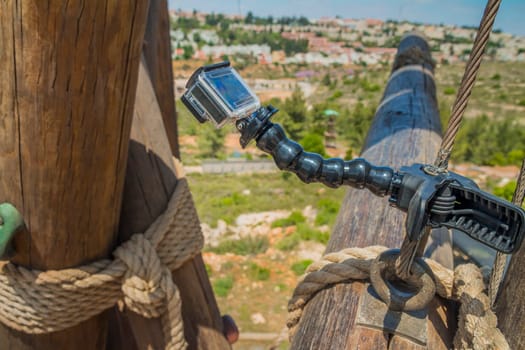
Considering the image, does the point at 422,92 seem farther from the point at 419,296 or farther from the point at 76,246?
the point at 76,246

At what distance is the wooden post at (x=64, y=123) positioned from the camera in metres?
0.68

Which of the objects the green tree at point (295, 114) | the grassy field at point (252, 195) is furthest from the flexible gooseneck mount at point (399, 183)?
the green tree at point (295, 114)

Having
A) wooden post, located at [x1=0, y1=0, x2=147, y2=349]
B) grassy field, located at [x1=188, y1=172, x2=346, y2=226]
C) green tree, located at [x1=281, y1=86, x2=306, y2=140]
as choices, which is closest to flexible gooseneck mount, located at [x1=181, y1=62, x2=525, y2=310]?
wooden post, located at [x1=0, y1=0, x2=147, y2=349]

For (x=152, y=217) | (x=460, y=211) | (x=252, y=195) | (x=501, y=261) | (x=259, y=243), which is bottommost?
(x=252, y=195)

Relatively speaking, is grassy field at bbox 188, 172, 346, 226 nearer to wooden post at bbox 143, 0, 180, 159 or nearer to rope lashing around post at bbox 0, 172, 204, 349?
wooden post at bbox 143, 0, 180, 159

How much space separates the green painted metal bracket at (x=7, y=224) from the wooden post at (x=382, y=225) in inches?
22.8

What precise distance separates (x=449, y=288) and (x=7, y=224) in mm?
826

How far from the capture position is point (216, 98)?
60 centimetres

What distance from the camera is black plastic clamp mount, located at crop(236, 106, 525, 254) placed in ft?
1.78

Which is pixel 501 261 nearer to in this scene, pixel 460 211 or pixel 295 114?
pixel 460 211

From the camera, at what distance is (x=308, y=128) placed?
58.6 ft

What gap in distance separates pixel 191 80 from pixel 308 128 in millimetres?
17478

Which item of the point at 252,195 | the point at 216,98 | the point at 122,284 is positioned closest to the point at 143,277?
the point at 122,284

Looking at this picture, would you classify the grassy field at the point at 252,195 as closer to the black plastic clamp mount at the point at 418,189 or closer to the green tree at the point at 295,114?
the green tree at the point at 295,114
